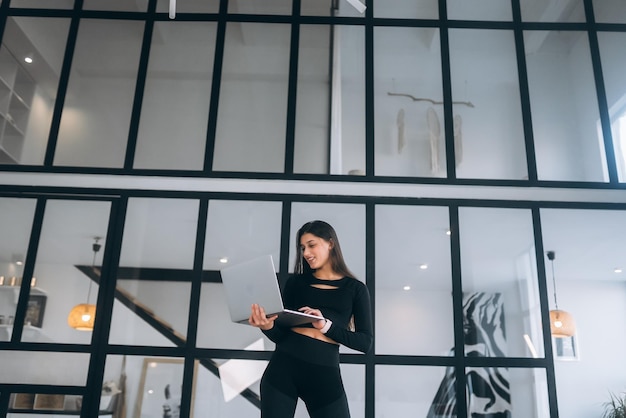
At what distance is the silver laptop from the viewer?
2070 millimetres

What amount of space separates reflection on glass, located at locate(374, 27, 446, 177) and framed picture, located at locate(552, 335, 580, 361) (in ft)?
3.75

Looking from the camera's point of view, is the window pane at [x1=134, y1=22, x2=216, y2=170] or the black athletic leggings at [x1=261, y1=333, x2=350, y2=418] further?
the window pane at [x1=134, y1=22, x2=216, y2=170]

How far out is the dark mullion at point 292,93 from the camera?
11.9 ft

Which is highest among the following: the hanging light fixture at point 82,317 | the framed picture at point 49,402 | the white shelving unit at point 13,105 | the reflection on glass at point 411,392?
the white shelving unit at point 13,105

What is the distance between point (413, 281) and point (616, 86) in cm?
183

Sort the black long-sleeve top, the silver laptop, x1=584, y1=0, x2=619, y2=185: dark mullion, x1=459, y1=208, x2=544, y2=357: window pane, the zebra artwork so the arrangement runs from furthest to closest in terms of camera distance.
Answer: x1=584, y1=0, x2=619, y2=185: dark mullion
x1=459, y1=208, x2=544, y2=357: window pane
the zebra artwork
the black long-sleeve top
the silver laptop

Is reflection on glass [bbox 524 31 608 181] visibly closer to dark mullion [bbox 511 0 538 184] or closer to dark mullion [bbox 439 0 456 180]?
dark mullion [bbox 511 0 538 184]

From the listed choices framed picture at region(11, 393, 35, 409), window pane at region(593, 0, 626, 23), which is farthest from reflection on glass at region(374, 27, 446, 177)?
framed picture at region(11, 393, 35, 409)

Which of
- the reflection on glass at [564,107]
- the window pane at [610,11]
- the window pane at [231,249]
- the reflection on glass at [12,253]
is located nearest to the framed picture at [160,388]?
the window pane at [231,249]

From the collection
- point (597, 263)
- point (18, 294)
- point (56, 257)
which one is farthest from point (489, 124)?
point (18, 294)

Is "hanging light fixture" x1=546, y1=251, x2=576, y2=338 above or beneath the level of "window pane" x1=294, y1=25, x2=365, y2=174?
beneath

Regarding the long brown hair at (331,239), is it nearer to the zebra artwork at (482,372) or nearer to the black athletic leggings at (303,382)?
the black athletic leggings at (303,382)

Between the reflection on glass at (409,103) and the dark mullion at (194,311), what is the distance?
1.10 m

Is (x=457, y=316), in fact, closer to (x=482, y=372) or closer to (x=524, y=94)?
(x=482, y=372)
